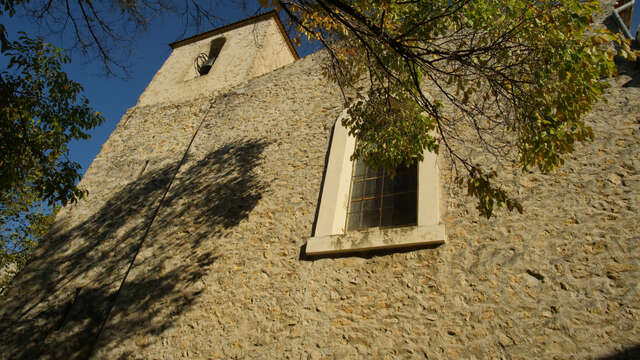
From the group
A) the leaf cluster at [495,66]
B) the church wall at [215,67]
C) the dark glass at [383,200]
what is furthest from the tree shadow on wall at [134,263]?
the church wall at [215,67]

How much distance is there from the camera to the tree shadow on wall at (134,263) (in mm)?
5145

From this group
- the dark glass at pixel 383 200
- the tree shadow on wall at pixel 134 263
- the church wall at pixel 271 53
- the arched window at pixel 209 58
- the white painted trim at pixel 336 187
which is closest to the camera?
the dark glass at pixel 383 200

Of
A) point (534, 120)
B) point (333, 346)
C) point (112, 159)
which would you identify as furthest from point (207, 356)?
point (112, 159)

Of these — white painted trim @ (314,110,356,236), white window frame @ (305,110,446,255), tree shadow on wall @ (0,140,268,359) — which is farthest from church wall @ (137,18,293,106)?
white window frame @ (305,110,446,255)

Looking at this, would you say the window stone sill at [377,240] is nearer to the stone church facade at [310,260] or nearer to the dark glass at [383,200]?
the stone church facade at [310,260]

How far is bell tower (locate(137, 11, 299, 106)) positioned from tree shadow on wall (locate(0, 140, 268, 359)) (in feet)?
11.3

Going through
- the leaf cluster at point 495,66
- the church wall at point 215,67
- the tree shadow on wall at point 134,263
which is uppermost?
the church wall at point 215,67

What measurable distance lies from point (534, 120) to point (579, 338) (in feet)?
6.00

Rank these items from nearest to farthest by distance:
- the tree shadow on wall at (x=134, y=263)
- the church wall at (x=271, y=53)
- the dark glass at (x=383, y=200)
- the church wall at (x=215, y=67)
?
the dark glass at (x=383, y=200) → the tree shadow on wall at (x=134, y=263) → the church wall at (x=215, y=67) → the church wall at (x=271, y=53)

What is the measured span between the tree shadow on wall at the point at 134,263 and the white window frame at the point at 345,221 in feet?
4.16

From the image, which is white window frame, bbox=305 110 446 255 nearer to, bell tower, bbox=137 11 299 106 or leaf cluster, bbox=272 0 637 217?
leaf cluster, bbox=272 0 637 217

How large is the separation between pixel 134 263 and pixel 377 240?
154 inches

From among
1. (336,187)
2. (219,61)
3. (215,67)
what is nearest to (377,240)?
(336,187)

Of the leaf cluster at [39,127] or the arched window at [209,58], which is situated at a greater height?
the arched window at [209,58]
